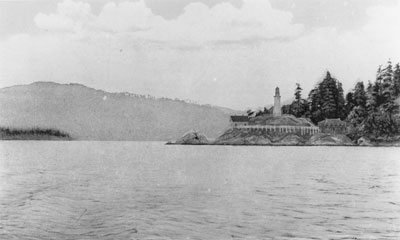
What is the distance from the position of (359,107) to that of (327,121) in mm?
3138

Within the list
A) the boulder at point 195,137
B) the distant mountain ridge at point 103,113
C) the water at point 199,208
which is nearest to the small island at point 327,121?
the boulder at point 195,137

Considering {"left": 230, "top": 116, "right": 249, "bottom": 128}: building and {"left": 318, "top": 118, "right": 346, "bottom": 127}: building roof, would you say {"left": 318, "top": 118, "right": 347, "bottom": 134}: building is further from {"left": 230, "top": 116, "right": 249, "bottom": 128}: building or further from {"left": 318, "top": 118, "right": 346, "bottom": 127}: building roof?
{"left": 230, "top": 116, "right": 249, "bottom": 128}: building

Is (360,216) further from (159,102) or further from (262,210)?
(159,102)

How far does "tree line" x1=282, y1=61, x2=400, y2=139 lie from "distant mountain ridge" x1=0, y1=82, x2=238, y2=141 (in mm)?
8136

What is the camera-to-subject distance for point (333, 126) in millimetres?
46000

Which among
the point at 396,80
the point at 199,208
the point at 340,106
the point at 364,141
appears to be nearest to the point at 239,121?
the point at 340,106

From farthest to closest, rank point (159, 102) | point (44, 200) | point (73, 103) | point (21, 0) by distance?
point (73, 103) → point (159, 102) → point (21, 0) → point (44, 200)

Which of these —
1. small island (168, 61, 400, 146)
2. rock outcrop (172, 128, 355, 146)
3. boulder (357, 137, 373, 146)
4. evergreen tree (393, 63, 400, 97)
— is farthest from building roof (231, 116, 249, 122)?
evergreen tree (393, 63, 400, 97)

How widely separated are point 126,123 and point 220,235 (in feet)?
126

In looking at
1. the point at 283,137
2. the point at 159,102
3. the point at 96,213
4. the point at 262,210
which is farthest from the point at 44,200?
the point at 283,137

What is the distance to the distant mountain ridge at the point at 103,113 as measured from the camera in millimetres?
33906

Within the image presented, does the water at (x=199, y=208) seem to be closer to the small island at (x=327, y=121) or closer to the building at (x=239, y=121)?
the building at (x=239, y=121)

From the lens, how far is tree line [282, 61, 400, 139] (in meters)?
41.3

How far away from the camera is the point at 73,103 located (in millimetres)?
40406
